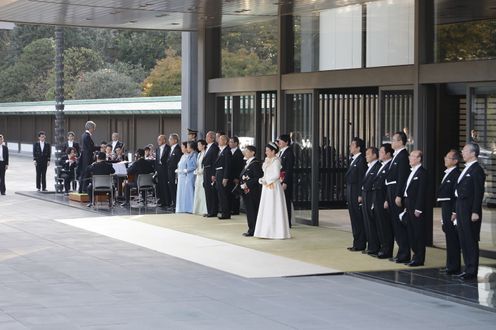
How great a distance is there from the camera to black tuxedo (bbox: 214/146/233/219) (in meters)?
19.6

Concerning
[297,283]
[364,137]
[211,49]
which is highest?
[211,49]

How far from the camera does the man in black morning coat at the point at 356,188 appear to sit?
604 inches

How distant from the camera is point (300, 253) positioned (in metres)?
15.1

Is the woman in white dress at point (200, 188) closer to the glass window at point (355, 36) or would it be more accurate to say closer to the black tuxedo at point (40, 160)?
the glass window at point (355, 36)

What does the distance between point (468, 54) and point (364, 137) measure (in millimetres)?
6737

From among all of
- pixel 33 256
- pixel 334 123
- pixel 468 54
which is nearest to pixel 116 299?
pixel 33 256

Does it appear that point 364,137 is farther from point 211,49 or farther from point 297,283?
point 297,283

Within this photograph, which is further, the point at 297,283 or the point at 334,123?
the point at 334,123

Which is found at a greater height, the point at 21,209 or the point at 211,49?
the point at 211,49

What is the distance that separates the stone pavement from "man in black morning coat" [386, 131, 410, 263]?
1.54 meters

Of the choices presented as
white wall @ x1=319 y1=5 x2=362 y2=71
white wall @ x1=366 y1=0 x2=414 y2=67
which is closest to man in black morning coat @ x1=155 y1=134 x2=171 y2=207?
white wall @ x1=319 y1=5 x2=362 y2=71

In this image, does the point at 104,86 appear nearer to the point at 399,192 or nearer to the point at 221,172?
the point at 221,172

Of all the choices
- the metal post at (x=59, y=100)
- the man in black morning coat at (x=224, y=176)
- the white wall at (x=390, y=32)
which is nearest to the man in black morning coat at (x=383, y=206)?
the white wall at (x=390, y=32)

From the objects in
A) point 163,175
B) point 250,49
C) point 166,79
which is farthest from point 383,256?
point 166,79
